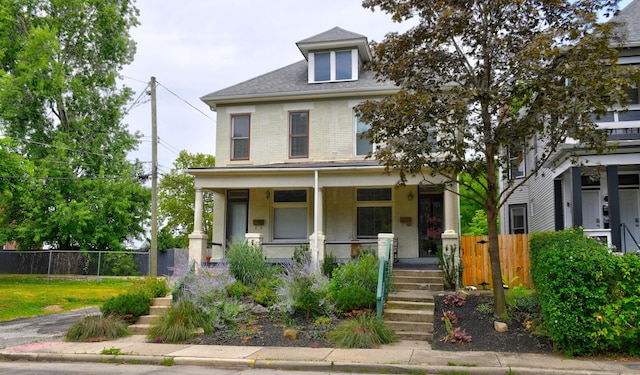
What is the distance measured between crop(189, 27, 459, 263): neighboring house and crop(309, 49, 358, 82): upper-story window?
4 centimetres

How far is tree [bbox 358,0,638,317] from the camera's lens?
999 cm

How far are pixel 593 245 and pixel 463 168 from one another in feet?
11.4

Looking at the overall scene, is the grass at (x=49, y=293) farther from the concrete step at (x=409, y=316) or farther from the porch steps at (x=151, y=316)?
the concrete step at (x=409, y=316)

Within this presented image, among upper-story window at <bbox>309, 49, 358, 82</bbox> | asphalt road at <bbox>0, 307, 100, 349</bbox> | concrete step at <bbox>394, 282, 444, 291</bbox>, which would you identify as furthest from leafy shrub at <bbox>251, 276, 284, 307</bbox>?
upper-story window at <bbox>309, 49, 358, 82</bbox>

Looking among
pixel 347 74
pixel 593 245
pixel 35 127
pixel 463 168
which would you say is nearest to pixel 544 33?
pixel 463 168

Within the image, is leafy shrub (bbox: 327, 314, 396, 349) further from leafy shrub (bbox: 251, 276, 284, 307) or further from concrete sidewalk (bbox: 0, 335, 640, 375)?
leafy shrub (bbox: 251, 276, 284, 307)

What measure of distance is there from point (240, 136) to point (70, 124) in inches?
524

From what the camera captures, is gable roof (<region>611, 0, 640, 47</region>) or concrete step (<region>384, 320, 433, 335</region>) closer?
concrete step (<region>384, 320, 433, 335</region>)

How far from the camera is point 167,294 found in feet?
45.8

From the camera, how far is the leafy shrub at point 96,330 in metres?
11.3

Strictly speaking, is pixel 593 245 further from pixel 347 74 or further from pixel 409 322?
pixel 347 74

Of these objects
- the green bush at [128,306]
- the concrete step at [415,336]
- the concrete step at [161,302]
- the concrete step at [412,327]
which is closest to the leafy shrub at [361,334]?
the concrete step at [415,336]

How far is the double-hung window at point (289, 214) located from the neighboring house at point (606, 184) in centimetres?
761

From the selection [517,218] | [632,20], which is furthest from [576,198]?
[517,218]
